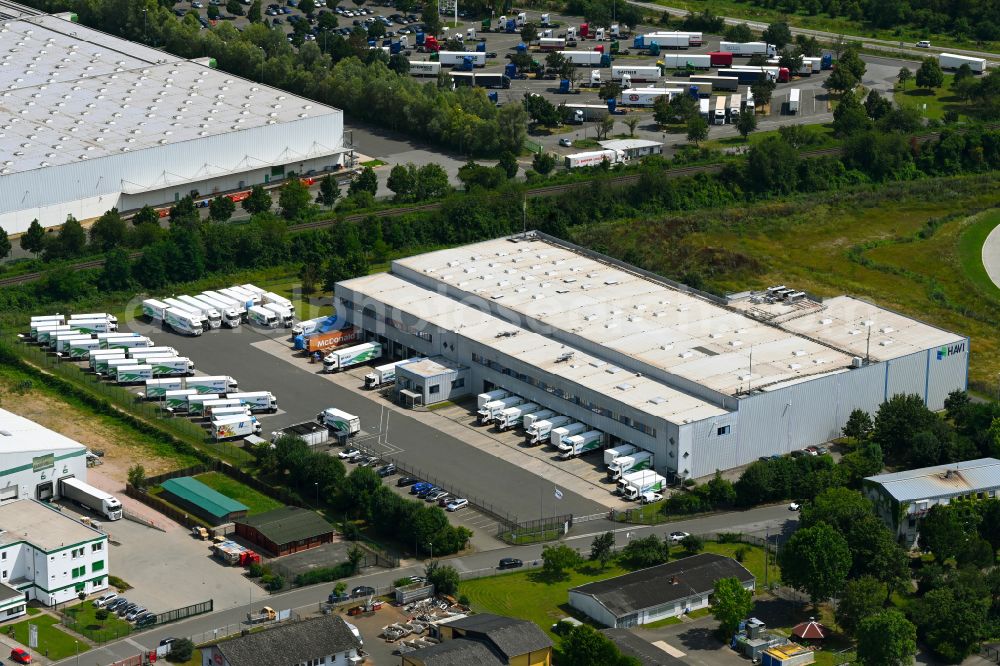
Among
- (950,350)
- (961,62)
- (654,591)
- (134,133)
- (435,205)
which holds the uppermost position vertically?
(134,133)

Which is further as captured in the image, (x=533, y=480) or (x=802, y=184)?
(x=802, y=184)

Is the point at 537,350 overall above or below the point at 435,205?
below

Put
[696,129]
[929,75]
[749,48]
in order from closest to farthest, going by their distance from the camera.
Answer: [696,129]
[929,75]
[749,48]

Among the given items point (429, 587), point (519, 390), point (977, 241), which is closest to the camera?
point (429, 587)

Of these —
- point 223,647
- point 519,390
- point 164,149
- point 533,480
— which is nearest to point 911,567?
point 533,480

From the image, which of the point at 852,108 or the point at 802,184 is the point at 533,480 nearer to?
the point at 802,184

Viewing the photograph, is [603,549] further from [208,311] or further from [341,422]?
[208,311]

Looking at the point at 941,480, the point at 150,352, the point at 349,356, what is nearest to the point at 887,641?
the point at 941,480
